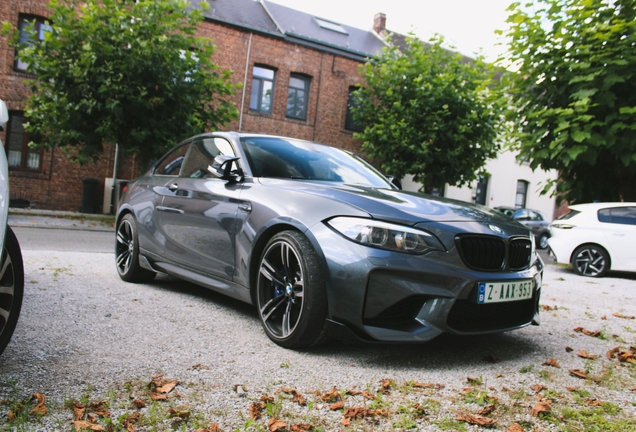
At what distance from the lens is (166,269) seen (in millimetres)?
5094

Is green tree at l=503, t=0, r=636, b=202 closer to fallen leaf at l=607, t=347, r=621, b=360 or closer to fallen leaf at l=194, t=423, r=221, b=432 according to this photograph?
fallen leaf at l=607, t=347, r=621, b=360

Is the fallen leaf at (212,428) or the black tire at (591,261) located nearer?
the fallen leaf at (212,428)

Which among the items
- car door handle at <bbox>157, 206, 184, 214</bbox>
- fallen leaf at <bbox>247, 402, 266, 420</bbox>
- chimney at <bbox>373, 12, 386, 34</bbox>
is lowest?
fallen leaf at <bbox>247, 402, 266, 420</bbox>

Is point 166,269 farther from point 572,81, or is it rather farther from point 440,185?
point 440,185

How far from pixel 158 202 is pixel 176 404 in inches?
119

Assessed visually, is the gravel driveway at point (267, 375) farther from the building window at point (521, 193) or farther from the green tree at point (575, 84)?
the building window at point (521, 193)

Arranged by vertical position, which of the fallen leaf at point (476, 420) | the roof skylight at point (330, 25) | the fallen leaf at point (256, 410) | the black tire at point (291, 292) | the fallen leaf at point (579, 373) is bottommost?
the fallen leaf at point (256, 410)

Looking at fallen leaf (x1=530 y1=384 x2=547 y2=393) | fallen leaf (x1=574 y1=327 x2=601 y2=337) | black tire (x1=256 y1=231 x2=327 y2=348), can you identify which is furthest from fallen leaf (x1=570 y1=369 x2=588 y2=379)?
black tire (x1=256 y1=231 x2=327 y2=348)

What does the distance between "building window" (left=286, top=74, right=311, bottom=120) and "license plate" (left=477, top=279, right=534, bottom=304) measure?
865 inches

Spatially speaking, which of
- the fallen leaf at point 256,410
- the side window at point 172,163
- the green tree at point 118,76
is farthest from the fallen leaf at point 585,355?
the green tree at point 118,76

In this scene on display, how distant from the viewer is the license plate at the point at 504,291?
10.9ft

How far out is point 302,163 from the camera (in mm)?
4531

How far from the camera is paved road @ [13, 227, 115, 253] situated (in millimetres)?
9375

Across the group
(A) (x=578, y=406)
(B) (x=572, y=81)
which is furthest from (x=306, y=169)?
(B) (x=572, y=81)
